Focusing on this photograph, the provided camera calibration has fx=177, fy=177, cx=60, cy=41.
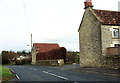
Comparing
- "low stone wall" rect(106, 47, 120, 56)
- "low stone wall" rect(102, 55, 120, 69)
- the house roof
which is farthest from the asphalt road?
the house roof

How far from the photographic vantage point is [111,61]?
20.4 m

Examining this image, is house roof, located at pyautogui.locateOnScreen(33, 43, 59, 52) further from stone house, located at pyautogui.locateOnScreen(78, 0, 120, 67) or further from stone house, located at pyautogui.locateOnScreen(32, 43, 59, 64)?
stone house, located at pyautogui.locateOnScreen(78, 0, 120, 67)

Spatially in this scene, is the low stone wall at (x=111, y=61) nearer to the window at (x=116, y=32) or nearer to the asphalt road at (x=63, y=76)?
the window at (x=116, y=32)

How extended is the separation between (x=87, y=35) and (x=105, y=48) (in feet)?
13.1

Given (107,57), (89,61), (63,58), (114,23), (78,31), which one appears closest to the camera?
(107,57)

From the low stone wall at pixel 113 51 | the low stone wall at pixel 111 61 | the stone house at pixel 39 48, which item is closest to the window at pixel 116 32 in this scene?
the low stone wall at pixel 113 51

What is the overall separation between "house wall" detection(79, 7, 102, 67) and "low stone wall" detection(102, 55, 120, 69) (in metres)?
1.26

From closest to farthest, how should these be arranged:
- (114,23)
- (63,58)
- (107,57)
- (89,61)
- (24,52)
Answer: (107,57) → (114,23) → (89,61) → (63,58) → (24,52)

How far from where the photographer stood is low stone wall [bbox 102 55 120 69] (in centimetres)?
1926

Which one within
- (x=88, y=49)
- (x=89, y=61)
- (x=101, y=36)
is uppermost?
(x=101, y=36)

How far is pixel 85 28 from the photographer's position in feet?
86.2

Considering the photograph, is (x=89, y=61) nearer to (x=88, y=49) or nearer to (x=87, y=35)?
(x=88, y=49)

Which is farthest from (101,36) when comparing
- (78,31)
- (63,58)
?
(63,58)

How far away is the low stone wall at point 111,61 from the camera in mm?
19264
